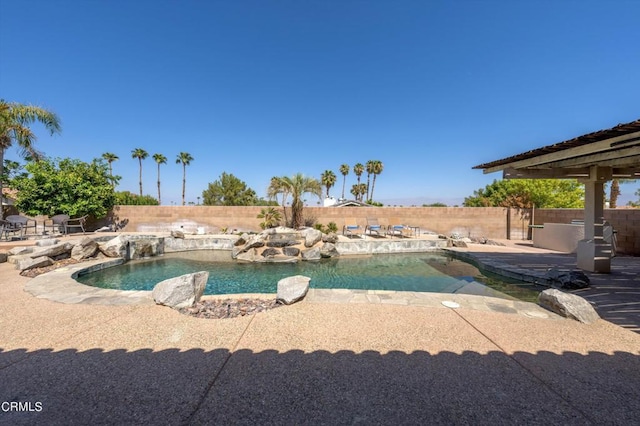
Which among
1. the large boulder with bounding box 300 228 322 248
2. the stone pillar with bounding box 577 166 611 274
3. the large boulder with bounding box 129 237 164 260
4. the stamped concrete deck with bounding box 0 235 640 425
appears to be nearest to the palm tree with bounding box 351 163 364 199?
the large boulder with bounding box 300 228 322 248

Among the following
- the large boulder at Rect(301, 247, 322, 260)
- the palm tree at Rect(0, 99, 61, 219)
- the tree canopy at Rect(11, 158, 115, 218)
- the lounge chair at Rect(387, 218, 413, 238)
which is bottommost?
the large boulder at Rect(301, 247, 322, 260)

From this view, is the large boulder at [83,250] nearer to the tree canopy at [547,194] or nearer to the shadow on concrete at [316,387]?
the shadow on concrete at [316,387]

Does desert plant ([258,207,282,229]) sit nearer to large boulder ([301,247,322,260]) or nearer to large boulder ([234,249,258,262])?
large boulder ([234,249,258,262])

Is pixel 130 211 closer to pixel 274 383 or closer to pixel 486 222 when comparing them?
pixel 274 383

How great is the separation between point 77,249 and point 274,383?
366 inches

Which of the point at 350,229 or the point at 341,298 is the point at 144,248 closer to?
the point at 341,298

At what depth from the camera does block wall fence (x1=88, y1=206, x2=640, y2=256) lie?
1457cm

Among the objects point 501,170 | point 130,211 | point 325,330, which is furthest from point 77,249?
point 501,170

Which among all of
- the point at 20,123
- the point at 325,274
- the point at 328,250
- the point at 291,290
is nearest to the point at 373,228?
the point at 328,250

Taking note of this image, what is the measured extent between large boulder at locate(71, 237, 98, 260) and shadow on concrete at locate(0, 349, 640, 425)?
6.84 metres

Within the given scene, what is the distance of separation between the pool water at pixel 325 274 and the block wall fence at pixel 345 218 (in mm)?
4611

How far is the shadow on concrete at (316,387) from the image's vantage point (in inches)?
74.5

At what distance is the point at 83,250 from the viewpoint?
8.14 meters

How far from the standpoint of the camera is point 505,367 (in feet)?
8.24
